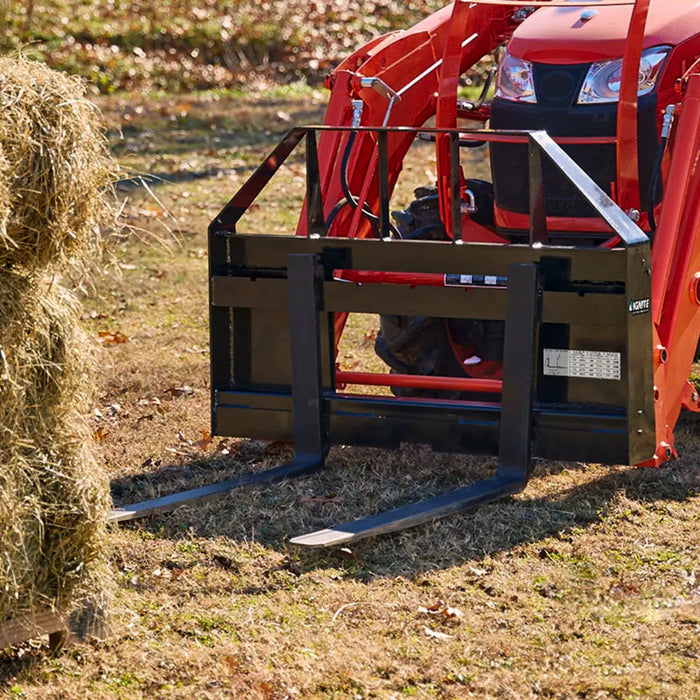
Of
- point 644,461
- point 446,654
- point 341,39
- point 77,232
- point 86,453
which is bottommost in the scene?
point 446,654

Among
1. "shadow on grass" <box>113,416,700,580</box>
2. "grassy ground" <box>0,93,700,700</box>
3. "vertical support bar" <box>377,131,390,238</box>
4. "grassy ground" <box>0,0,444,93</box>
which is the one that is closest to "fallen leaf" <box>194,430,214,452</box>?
"grassy ground" <box>0,93,700,700</box>

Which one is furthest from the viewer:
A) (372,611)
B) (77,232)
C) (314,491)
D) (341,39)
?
(341,39)

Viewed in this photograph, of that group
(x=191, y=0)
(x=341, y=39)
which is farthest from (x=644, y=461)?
(x=191, y=0)

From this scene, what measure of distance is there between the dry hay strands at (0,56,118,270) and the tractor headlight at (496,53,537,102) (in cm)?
233

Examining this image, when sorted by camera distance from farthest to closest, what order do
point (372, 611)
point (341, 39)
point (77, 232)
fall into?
point (341, 39) → point (372, 611) → point (77, 232)

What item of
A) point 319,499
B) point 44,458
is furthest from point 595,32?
point 44,458

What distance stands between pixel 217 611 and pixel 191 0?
53.8ft

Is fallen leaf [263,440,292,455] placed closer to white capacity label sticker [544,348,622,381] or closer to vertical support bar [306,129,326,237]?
vertical support bar [306,129,326,237]

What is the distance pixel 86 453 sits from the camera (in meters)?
3.88

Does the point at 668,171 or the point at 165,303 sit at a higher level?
the point at 668,171

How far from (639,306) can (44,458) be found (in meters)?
2.30

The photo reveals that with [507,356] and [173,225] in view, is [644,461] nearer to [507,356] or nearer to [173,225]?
[507,356]

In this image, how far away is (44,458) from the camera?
12.3 ft

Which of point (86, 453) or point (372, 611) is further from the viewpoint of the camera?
point (372, 611)
